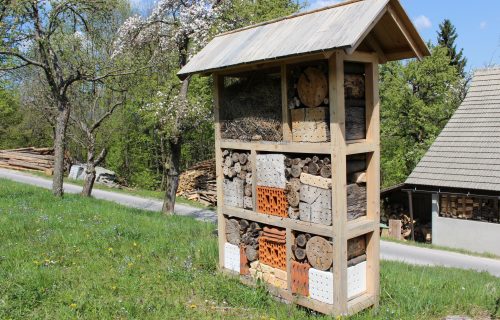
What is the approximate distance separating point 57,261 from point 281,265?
3.24m

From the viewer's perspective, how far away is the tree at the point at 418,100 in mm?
30531

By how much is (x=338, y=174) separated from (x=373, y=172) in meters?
0.70

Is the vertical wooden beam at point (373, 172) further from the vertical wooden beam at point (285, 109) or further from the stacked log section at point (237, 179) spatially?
the stacked log section at point (237, 179)

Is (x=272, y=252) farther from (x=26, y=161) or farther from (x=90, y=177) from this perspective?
(x=26, y=161)

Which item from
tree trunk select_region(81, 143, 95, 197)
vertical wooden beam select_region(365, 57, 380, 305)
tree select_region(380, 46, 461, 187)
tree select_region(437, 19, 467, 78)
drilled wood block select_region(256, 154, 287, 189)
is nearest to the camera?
vertical wooden beam select_region(365, 57, 380, 305)

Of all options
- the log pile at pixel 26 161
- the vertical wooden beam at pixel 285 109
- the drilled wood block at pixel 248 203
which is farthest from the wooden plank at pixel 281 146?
the log pile at pixel 26 161

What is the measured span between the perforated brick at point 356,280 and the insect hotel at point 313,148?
14 mm

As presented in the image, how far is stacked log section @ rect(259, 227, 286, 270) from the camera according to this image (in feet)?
18.5

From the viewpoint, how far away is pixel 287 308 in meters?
5.28

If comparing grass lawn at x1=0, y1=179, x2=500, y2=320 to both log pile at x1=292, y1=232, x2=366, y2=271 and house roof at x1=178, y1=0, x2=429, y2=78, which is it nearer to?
log pile at x1=292, y1=232, x2=366, y2=271

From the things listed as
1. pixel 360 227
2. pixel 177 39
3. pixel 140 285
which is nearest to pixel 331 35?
pixel 360 227

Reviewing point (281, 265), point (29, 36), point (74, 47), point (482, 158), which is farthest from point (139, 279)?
point (482, 158)

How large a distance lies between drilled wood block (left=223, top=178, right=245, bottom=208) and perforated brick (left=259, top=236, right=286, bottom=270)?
25.0 inches

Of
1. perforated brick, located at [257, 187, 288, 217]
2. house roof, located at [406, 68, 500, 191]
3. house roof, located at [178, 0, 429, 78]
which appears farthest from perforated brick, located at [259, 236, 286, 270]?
house roof, located at [406, 68, 500, 191]
